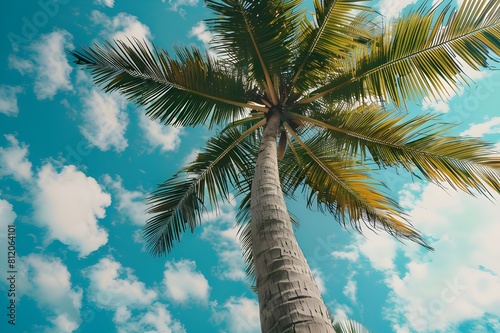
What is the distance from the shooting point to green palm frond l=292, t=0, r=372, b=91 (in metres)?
5.66

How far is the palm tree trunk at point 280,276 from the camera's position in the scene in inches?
81.7

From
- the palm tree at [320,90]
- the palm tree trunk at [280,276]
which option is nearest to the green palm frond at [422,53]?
the palm tree at [320,90]

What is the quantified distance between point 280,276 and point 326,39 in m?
4.42

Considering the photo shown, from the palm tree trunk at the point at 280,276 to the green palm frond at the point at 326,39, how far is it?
2972 mm

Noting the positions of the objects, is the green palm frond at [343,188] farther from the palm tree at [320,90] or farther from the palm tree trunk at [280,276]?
the palm tree trunk at [280,276]

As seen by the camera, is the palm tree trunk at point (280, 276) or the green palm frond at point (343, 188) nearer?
the palm tree trunk at point (280, 276)

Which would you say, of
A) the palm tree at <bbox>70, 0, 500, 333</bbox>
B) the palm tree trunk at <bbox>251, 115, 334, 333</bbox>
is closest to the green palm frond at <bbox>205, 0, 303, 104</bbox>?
the palm tree at <bbox>70, 0, 500, 333</bbox>

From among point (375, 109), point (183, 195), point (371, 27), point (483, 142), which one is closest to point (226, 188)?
point (183, 195)

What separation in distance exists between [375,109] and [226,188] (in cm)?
295

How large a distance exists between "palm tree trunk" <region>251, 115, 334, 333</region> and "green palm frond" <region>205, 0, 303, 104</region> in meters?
2.76

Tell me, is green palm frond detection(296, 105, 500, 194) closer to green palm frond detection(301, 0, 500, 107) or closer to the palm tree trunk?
green palm frond detection(301, 0, 500, 107)

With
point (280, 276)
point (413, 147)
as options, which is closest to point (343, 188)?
point (413, 147)

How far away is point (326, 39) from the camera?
5867 mm

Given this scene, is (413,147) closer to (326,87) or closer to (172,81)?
(326,87)
